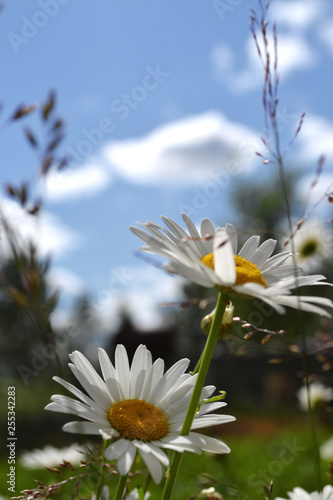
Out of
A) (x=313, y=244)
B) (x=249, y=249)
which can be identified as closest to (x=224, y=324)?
(x=249, y=249)

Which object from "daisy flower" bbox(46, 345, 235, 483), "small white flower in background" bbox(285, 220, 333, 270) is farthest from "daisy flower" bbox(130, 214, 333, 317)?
"small white flower in background" bbox(285, 220, 333, 270)

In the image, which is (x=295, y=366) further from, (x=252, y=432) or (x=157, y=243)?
(x=157, y=243)

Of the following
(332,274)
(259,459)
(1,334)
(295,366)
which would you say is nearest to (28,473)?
(259,459)

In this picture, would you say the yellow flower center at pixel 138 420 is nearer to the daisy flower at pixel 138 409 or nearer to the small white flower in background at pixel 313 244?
the daisy flower at pixel 138 409

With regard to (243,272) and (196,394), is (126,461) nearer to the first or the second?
(196,394)

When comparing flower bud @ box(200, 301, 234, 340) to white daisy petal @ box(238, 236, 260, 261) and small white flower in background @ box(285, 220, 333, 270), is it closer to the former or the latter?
white daisy petal @ box(238, 236, 260, 261)

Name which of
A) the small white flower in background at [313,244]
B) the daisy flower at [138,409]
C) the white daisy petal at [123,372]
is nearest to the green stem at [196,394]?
the daisy flower at [138,409]
